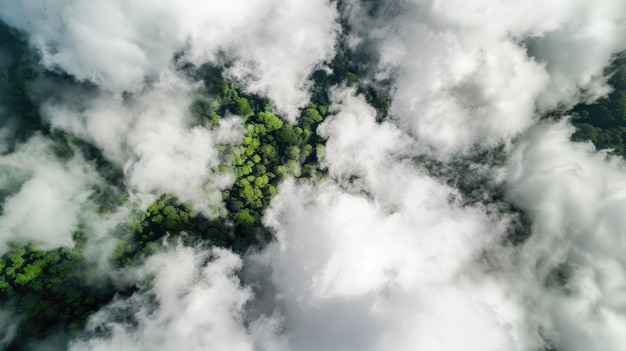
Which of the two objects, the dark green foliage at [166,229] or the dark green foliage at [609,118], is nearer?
the dark green foliage at [166,229]

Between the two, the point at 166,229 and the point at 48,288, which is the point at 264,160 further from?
the point at 48,288

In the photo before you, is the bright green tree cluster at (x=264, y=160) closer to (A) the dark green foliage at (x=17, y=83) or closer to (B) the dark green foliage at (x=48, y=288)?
(B) the dark green foliage at (x=48, y=288)

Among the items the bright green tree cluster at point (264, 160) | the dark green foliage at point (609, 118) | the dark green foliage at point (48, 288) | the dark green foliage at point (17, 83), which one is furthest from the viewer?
the bright green tree cluster at point (264, 160)

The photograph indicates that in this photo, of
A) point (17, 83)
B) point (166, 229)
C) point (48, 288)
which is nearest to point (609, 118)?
point (166, 229)

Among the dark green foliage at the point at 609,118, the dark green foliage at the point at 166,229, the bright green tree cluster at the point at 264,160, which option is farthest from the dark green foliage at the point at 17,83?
the dark green foliage at the point at 609,118

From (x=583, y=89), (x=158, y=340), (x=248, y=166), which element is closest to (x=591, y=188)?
(x=583, y=89)

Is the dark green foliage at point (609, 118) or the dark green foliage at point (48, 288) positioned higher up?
the dark green foliage at point (609, 118)

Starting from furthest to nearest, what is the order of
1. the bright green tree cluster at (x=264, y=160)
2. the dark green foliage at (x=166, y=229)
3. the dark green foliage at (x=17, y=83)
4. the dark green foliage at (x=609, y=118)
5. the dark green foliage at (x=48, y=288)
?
the bright green tree cluster at (x=264, y=160)
the dark green foliage at (x=609, y=118)
the dark green foliage at (x=166, y=229)
the dark green foliage at (x=17, y=83)
the dark green foliage at (x=48, y=288)

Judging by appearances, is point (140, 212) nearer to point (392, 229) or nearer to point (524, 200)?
point (392, 229)
